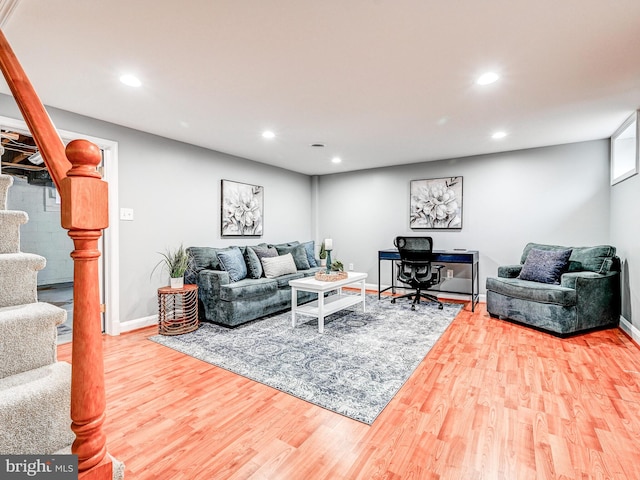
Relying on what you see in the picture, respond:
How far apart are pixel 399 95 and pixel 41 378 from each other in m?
2.83

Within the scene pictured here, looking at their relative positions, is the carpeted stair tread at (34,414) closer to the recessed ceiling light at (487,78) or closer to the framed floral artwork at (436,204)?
the recessed ceiling light at (487,78)

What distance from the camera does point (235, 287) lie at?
11.6ft

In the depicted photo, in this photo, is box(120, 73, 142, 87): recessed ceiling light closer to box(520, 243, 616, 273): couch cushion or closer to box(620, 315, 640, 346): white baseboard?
box(520, 243, 616, 273): couch cushion

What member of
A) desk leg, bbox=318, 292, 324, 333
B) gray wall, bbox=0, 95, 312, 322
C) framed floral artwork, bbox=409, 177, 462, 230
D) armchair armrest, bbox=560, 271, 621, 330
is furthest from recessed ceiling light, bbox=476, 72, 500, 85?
gray wall, bbox=0, 95, 312, 322

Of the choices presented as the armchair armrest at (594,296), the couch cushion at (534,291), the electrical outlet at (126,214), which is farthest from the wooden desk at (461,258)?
the electrical outlet at (126,214)

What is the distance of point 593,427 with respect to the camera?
5.81 feet

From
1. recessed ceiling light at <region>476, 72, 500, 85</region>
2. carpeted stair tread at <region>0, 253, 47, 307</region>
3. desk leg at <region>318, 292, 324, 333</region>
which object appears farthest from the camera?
desk leg at <region>318, 292, 324, 333</region>

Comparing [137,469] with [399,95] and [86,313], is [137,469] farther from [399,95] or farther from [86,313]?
[399,95]

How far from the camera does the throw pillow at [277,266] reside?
4.28 metres

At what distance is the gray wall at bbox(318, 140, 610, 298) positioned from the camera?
4.10 metres

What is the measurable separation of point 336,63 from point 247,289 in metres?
2.47

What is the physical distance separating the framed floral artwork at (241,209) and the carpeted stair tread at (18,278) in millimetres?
3304

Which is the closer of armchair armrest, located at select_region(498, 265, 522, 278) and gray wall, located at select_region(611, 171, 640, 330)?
gray wall, located at select_region(611, 171, 640, 330)

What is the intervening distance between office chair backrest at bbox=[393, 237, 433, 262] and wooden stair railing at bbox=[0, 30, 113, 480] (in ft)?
13.3
